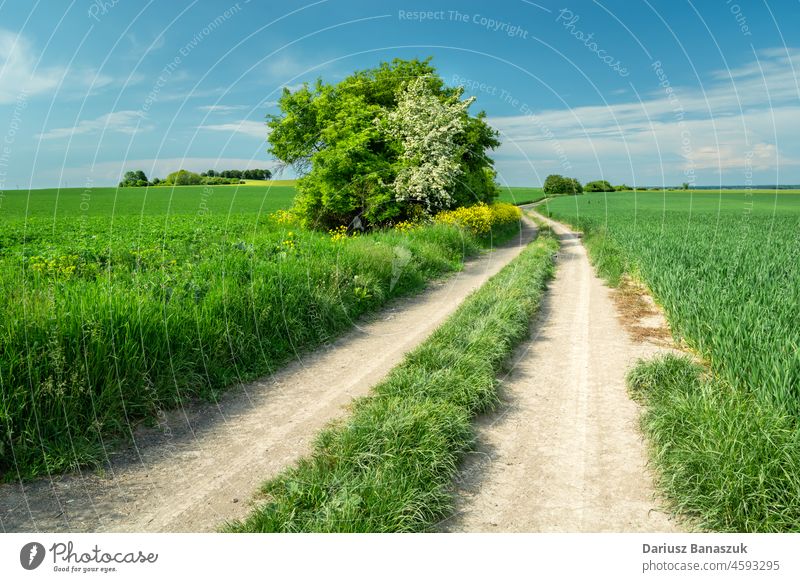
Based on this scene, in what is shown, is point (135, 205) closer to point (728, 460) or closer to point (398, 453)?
point (398, 453)

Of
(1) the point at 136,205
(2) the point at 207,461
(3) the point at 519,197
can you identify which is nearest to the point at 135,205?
(1) the point at 136,205

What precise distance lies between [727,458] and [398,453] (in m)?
2.78

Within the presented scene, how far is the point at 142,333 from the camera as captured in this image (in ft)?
21.4

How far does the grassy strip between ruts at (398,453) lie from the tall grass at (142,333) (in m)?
2.15

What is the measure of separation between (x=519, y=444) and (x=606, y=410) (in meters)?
1.55

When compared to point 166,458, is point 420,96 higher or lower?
higher

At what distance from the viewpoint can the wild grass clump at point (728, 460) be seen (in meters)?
4.13

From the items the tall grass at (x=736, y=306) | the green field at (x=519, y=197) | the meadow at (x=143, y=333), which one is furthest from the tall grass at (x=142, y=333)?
the green field at (x=519, y=197)

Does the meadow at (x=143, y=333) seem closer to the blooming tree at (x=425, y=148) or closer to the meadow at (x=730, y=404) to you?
the meadow at (x=730, y=404)

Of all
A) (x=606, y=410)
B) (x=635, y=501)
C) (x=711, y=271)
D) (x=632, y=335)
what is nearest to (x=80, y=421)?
(x=635, y=501)

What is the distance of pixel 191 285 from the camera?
848cm

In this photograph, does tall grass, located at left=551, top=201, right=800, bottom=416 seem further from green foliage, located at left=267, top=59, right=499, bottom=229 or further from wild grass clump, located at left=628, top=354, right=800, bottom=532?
green foliage, located at left=267, top=59, right=499, bottom=229

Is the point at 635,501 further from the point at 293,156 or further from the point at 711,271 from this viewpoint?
the point at 293,156

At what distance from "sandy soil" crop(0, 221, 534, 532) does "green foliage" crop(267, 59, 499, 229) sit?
16.0 m
